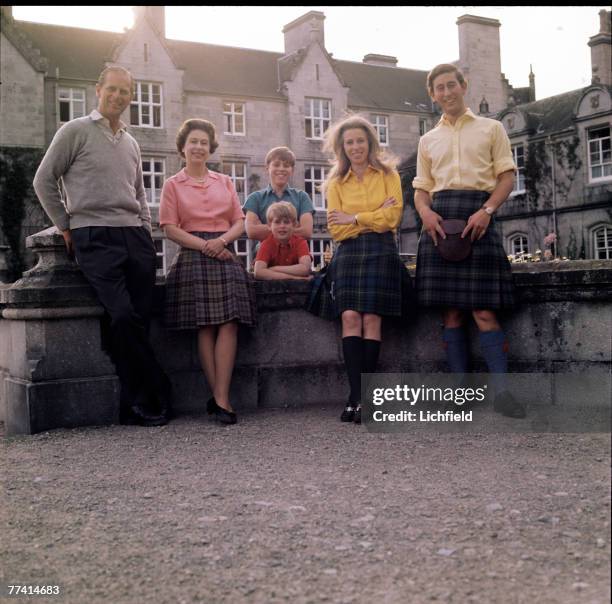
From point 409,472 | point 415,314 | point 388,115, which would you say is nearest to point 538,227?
point 388,115

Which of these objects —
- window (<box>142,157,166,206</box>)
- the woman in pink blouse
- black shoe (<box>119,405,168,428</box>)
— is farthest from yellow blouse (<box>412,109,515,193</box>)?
window (<box>142,157,166,206</box>)

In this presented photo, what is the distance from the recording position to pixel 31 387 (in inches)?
178

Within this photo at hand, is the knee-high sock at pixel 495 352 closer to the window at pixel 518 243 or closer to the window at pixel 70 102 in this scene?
the window at pixel 518 243

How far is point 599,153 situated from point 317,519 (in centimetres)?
2539

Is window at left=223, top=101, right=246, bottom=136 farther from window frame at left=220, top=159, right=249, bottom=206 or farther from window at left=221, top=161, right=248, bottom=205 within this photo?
window at left=221, top=161, right=248, bottom=205

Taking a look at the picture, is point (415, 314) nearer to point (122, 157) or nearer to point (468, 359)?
point (468, 359)

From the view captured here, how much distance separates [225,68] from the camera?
29.9 meters

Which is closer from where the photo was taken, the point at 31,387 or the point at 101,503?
the point at 101,503

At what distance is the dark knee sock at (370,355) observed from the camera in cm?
445

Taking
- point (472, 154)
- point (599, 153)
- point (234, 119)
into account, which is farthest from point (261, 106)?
point (472, 154)

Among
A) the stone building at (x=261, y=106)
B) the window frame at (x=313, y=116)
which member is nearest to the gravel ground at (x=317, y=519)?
the stone building at (x=261, y=106)

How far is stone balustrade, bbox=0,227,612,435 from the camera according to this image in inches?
175

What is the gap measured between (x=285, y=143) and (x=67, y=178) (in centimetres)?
2643

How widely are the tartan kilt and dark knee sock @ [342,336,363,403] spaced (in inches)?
7.5
